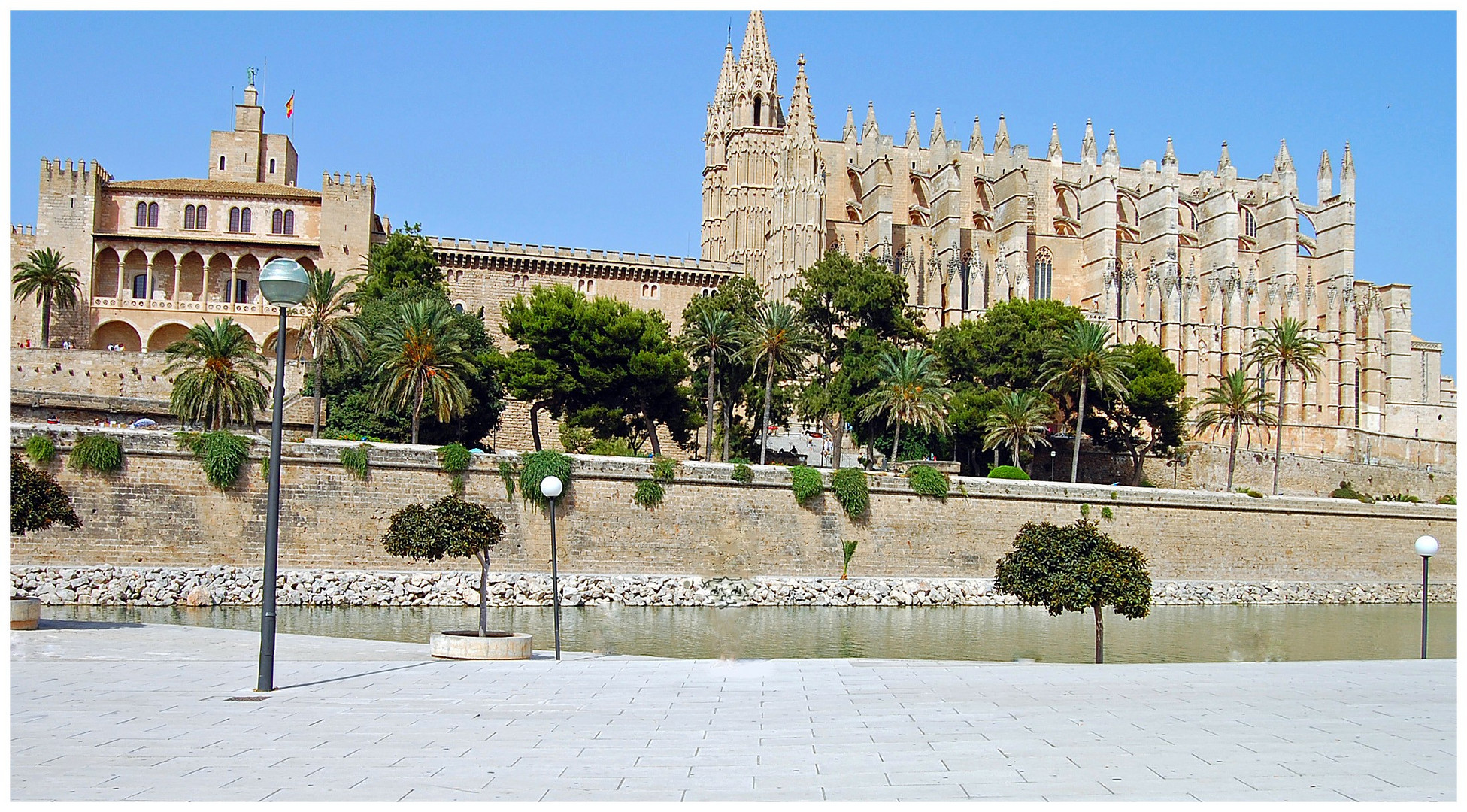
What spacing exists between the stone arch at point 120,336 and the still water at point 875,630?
85.1 feet

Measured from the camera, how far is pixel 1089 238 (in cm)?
5950

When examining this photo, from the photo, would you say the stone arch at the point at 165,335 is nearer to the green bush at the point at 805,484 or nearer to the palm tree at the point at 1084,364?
the green bush at the point at 805,484

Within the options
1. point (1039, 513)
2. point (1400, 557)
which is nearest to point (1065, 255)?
point (1400, 557)

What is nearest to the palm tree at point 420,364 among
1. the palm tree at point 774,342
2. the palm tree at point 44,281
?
the palm tree at point 774,342

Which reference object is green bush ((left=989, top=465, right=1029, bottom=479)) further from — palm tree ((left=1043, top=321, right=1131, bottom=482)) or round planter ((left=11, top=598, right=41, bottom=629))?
round planter ((left=11, top=598, right=41, bottom=629))

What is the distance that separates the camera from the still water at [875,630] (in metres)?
20.7

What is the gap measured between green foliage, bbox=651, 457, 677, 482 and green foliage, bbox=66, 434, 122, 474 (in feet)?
37.3

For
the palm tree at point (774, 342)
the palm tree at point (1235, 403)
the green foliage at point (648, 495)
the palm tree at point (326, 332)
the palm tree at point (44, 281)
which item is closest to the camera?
the green foliage at point (648, 495)

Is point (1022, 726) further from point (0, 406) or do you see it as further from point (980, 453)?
point (980, 453)

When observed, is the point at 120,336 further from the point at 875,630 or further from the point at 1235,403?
the point at 1235,403

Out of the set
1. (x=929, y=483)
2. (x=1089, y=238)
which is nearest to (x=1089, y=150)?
(x=1089, y=238)

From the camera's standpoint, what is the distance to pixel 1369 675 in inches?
519

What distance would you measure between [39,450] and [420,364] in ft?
29.1

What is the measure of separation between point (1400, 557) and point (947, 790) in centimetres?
3497
